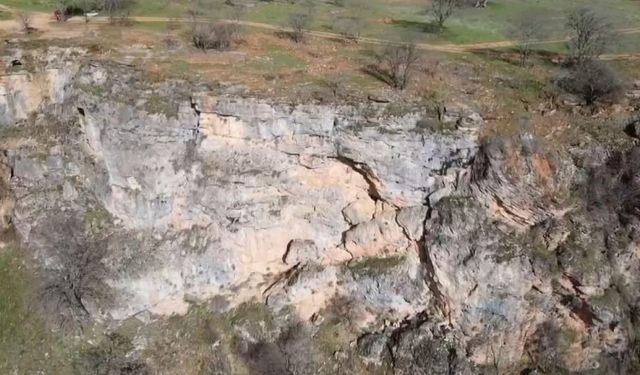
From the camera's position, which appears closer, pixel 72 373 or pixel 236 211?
pixel 72 373

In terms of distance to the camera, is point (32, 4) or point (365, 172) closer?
point (365, 172)

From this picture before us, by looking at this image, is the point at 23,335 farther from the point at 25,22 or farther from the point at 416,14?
the point at 416,14

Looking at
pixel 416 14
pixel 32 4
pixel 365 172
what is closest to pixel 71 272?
pixel 365 172

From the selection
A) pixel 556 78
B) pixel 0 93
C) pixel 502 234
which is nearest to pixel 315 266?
pixel 502 234

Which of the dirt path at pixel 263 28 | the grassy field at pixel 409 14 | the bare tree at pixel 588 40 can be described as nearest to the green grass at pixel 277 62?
the dirt path at pixel 263 28

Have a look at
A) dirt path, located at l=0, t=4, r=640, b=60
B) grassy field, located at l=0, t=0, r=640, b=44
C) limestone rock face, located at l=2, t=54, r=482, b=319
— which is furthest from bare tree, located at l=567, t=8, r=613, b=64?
limestone rock face, located at l=2, t=54, r=482, b=319

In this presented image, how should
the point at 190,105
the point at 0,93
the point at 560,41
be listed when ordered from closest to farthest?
the point at 190,105
the point at 0,93
the point at 560,41

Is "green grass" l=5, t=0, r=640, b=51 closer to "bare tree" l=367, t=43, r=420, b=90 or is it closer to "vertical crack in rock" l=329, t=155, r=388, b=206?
"bare tree" l=367, t=43, r=420, b=90

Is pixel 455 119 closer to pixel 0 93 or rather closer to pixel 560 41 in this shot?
pixel 560 41
